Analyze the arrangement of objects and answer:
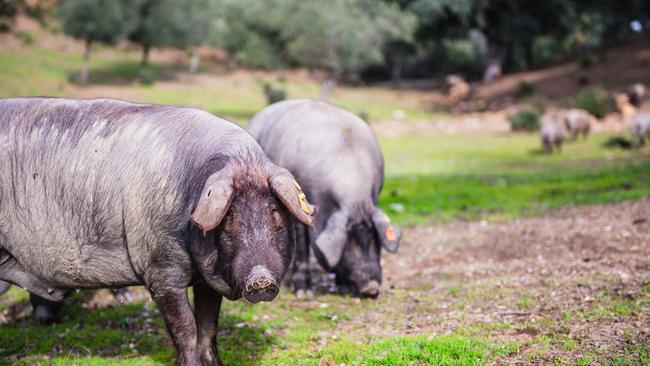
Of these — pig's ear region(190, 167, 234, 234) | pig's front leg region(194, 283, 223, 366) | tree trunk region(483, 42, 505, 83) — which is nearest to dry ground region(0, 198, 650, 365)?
pig's front leg region(194, 283, 223, 366)

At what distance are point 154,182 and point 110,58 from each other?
52.5 meters

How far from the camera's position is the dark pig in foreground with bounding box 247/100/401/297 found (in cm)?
832

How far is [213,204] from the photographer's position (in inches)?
177

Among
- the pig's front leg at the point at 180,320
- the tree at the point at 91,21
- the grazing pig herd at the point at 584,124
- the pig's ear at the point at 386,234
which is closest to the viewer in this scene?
the pig's front leg at the point at 180,320

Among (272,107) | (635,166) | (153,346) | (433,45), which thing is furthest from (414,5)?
(153,346)

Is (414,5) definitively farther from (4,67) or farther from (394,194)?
(394,194)

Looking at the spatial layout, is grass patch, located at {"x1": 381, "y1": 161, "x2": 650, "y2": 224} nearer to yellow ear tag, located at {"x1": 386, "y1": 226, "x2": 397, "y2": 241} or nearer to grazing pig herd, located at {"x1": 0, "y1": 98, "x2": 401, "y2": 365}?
yellow ear tag, located at {"x1": 386, "y1": 226, "x2": 397, "y2": 241}

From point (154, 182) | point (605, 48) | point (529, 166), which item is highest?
point (605, 48)

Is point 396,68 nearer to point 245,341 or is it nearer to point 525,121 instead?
point 525,121

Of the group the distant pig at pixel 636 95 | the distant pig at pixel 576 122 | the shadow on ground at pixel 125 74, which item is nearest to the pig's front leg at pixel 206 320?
the distant pig at pixel 576 122

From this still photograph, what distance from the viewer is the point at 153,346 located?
6871 millimetres

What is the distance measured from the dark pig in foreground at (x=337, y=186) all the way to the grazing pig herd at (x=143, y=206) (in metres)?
2.85

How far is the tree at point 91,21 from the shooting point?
139 ft

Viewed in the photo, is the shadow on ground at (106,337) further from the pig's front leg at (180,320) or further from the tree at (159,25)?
the tree at (159,25)
